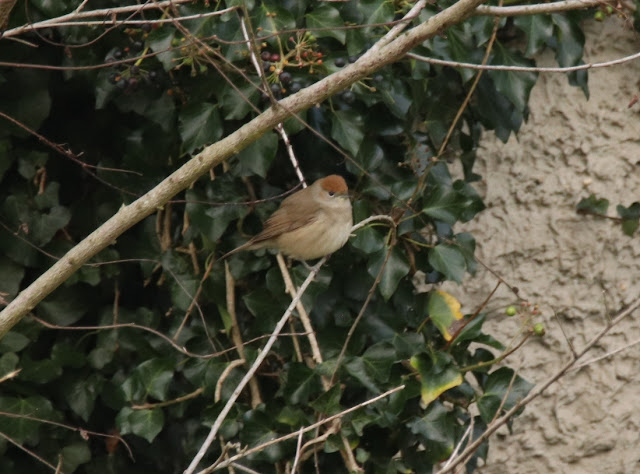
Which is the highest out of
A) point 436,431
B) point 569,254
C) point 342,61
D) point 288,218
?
point 342,61

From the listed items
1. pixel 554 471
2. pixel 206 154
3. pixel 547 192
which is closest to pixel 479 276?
pixel 547 192

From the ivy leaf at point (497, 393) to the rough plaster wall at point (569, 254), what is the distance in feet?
2.91

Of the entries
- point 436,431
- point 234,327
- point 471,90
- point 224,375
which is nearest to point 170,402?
point 224,375

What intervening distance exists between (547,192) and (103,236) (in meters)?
2.49

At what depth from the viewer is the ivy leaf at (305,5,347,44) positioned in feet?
11.4

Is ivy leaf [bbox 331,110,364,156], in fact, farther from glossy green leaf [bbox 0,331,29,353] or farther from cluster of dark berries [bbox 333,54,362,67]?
glossy green leaf [bbox 0,331,29,353]

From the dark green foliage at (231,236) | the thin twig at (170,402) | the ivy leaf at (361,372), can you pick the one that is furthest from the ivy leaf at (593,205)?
the thin twig at (170,402)

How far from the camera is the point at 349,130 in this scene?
3621mm

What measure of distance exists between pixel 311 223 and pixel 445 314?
2.22ft

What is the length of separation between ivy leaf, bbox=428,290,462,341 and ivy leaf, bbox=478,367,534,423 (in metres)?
0.24

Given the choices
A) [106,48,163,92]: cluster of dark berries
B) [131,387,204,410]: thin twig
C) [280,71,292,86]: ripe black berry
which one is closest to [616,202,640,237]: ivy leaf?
[280,71,292,86]: ripe black berry

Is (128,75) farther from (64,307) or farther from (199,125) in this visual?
(64,307)

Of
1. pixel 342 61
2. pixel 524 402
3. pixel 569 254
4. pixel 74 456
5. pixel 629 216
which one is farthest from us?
pixel 569 254

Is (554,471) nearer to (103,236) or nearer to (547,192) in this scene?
(547,192)
